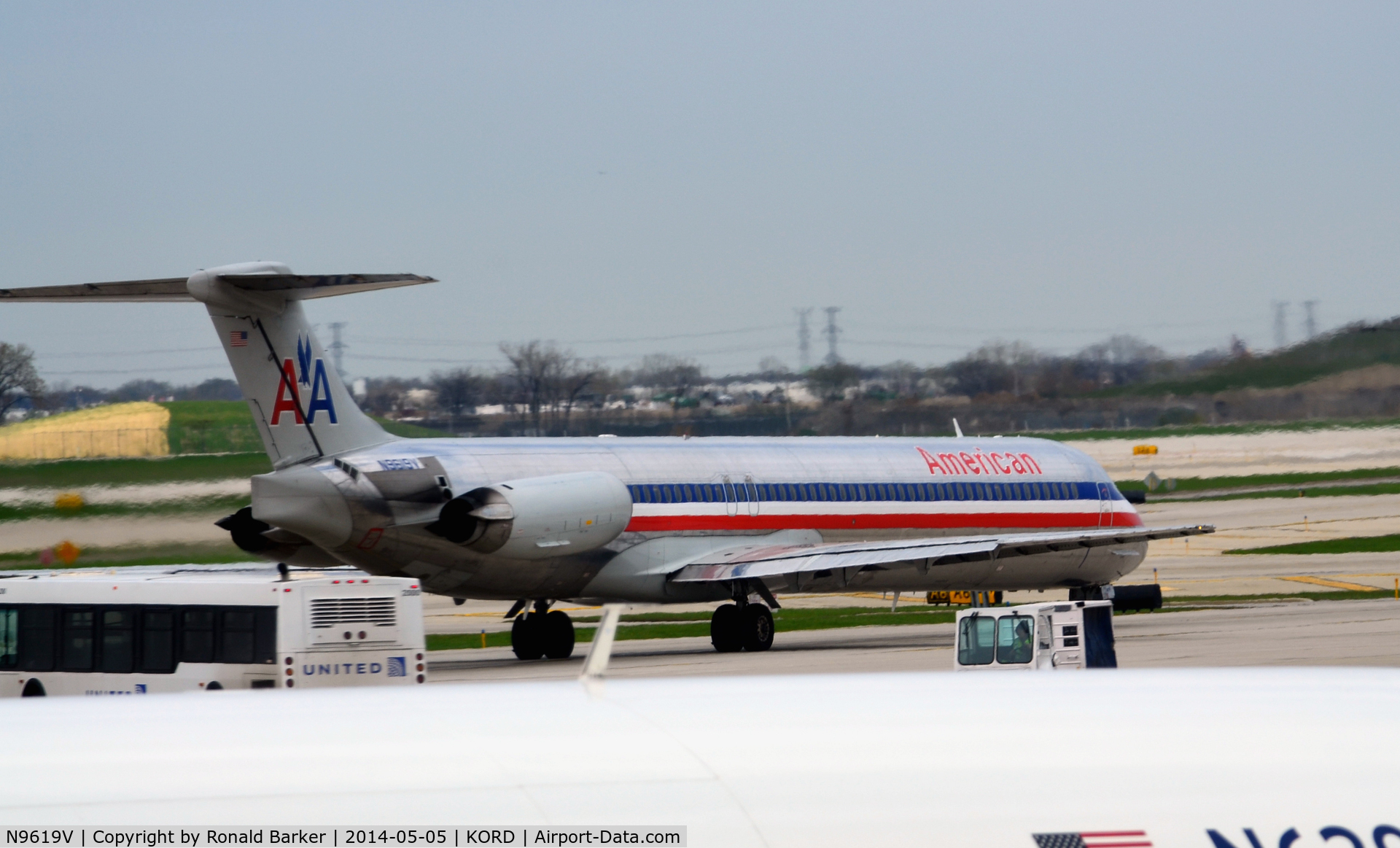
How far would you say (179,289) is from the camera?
27297mm

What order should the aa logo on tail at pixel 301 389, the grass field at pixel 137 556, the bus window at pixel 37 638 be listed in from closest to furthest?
→ the bus window at pixel 37 638 < the aa logo on tail at pixel 301 389 < the grass field at pixel 137 556

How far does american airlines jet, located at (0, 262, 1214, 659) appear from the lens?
1072 inches

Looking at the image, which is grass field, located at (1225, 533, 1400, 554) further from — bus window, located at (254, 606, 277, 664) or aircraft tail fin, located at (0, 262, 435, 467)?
bus window, located at (254, 606, 277, 664)

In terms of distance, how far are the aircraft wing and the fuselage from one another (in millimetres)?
417

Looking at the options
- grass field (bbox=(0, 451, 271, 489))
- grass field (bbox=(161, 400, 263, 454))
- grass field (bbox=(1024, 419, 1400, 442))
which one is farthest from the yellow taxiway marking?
grass field (bbox=(0, 451, 271, 489))

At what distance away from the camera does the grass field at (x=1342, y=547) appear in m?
60.0

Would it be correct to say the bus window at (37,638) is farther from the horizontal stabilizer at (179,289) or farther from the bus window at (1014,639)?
the bus window at (1014,639)

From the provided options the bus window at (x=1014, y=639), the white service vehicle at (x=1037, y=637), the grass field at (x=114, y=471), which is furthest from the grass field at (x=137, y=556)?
the bus window at (x=1014, y=639)

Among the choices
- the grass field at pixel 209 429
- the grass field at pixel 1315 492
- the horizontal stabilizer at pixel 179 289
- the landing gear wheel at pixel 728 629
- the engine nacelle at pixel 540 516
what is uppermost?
the horizontal stabilizer at pixel 179 289

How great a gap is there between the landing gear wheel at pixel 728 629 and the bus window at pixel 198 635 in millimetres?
11404

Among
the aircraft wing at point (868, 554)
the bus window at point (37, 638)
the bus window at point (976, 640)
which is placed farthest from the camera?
the aircraft wing at point (868, 554)

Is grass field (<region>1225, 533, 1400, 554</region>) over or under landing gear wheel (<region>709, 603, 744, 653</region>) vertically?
under

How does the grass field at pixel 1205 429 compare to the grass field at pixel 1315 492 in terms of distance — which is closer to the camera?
the grass field at pixel 1205 429

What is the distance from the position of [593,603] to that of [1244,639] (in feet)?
38.2
